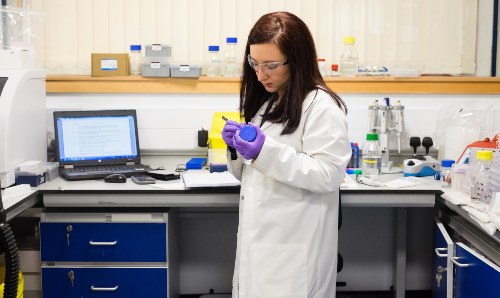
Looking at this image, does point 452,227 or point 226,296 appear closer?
point 452,227

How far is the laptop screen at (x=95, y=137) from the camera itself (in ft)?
9.04

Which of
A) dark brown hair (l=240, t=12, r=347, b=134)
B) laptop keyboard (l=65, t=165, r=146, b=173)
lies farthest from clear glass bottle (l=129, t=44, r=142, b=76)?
dark brown hair (l=240, t=12, r=347, b=134)

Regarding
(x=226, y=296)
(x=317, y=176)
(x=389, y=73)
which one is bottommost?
(x=226, y=296)

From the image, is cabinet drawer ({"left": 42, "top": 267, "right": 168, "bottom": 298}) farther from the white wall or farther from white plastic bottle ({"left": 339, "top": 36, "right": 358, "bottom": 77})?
white plastic bottle ({"left": 339, "top": 36, "right": 358, "bottom": 77})

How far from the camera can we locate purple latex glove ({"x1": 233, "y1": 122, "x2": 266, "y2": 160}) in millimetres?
1699

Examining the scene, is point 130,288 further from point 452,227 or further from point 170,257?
point 452,227

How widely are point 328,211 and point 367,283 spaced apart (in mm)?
1416

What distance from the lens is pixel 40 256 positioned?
8.02 feet

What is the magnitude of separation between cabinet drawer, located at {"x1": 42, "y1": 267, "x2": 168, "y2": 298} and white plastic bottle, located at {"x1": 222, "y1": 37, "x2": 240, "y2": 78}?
111 centimetres

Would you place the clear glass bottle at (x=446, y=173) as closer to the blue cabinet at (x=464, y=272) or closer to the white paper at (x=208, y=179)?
the blue cabinet at (x=464, y=272)

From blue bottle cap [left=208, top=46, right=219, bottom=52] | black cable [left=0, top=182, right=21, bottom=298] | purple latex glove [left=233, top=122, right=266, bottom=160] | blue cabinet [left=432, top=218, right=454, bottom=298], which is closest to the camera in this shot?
purple latex glove [left=233, top=122, right=266, bottom=160]

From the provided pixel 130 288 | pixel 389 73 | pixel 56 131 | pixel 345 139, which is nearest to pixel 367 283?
pixel 389 73

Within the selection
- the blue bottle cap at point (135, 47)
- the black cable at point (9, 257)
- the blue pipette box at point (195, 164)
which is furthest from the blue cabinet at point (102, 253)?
the blue bottle cap at point (135, 47)

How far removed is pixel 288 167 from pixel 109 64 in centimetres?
160
